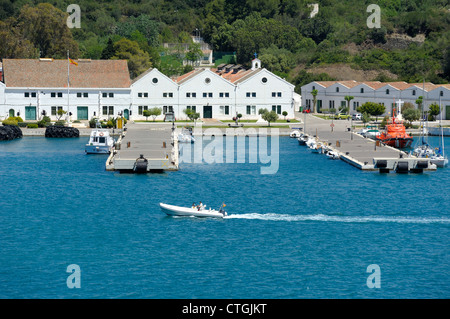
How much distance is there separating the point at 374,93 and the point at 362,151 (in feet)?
154

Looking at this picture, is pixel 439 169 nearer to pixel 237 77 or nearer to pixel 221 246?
pixel 221 246

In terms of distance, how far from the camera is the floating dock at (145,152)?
74.8 meters

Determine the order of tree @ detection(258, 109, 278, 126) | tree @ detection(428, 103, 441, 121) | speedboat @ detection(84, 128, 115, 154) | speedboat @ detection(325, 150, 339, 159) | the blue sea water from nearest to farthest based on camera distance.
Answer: the blue sea water < speedboat @ detection(325, 150, 339, 159) < speedboat @ detection(84, 128, 115, 154) < tree @ detection(258, 109, 278, 126) < tree @ detection(428, 103, 441, 121)

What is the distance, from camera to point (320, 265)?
4481 centimetres

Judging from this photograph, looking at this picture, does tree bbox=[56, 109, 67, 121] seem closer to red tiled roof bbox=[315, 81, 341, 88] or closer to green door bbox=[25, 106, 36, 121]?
green door bbox=[25, 106, 36, 121]

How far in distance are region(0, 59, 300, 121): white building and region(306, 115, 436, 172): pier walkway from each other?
9.91 metres

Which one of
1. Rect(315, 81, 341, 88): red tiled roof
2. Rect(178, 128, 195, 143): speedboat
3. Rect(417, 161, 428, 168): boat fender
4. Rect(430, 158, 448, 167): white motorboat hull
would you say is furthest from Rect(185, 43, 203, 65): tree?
Rect(417, 161, 428, 168): boat fender

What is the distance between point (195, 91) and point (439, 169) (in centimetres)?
4964

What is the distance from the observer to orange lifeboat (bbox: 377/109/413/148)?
9475cm

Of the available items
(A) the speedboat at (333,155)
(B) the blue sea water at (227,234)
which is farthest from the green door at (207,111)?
(B) the blue sea water at (227,234)

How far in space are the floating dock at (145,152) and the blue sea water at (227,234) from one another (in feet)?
4.40

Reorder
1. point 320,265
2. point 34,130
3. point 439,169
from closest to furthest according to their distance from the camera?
1. point 320,265
2. point 439,169
3. point 34,130

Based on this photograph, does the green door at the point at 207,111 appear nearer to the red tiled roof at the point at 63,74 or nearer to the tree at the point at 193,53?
the red tiled roof at the point at 63,74
